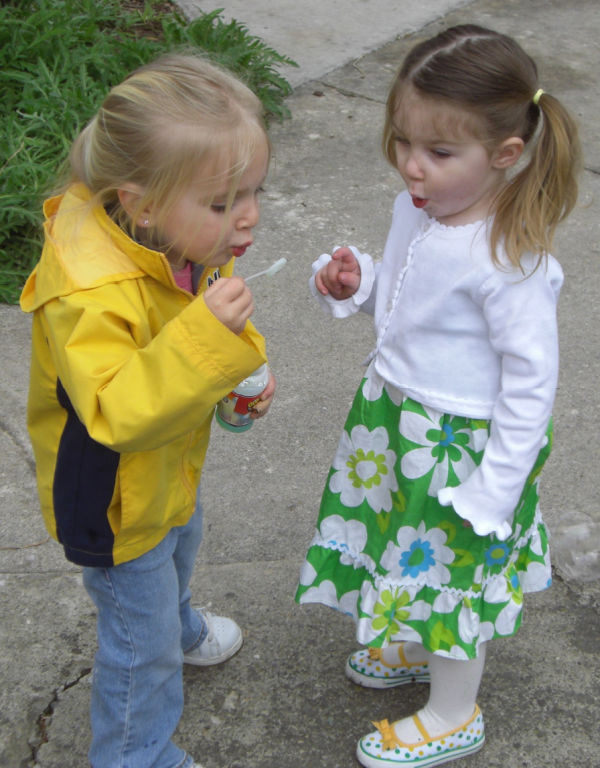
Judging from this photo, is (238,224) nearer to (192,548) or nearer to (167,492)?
(167,492)

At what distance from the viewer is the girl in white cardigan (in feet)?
5.60

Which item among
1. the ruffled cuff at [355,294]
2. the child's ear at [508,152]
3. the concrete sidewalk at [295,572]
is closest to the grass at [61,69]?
the concrete sidewalk at [295,572]

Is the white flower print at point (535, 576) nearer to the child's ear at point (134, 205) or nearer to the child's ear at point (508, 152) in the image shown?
the child's ear at point (508, 152)

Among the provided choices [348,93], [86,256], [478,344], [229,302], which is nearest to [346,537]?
[478,344]

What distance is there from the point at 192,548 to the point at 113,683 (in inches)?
12.8

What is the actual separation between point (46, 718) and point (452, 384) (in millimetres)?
1140

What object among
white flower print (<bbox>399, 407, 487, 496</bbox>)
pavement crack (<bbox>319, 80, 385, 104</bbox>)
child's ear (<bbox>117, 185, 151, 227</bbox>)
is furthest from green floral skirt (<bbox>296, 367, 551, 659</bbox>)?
pavement crack (<bbox>319, 80, 385, 104</bbox>)

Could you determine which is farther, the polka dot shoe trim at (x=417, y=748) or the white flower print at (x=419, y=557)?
the polka dot shoe trim at (x=417, y=748)

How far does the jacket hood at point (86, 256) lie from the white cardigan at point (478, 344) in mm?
458

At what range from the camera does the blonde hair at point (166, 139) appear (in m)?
1.59

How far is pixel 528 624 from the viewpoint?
2451mm

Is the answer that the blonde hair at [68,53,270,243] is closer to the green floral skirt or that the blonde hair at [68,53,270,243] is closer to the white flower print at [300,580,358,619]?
the green floral skirt

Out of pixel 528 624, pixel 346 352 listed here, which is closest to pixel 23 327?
pixel 346 352

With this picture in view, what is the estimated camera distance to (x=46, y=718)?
2172 millimetres
